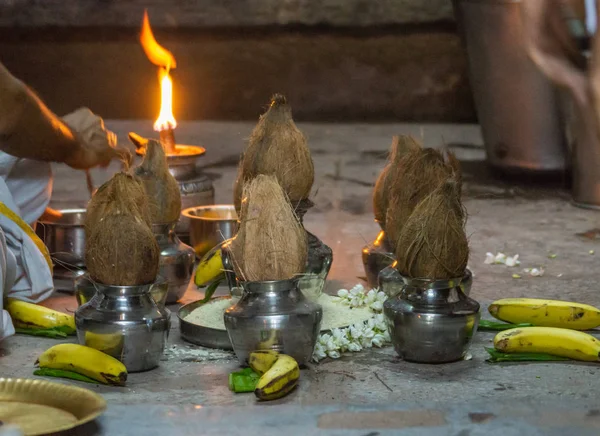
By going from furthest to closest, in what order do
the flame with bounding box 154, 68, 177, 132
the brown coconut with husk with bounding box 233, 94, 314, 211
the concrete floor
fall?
the flame with bounding box 154, 68, 177, 132 → the brown coconut with husk with bounding box 233, 94, 314, 211 → the concrete floor

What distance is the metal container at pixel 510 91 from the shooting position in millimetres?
6027

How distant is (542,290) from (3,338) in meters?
2.03

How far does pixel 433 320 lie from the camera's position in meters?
3.06

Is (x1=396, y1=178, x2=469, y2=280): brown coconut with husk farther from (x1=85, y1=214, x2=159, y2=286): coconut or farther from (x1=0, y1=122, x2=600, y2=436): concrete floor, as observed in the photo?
(x1=85, y1=214, x2=159, y2=286): coconut

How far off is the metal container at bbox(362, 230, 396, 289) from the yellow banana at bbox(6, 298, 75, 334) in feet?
3.65

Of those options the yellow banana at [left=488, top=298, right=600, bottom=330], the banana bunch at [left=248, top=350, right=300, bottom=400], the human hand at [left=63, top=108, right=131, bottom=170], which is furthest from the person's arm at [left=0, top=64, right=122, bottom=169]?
the yellow banana at [left=488, top=298, right=600, bottom=330]

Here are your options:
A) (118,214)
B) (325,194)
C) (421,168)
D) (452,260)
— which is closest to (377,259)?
(421,168)

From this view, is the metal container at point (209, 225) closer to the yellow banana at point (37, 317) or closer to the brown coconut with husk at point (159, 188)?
the brown coconut with husk at point (159, 188)

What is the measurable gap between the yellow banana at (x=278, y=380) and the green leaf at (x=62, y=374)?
1.66ft

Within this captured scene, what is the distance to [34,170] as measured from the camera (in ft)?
13.7

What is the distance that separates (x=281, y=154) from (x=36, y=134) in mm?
1015

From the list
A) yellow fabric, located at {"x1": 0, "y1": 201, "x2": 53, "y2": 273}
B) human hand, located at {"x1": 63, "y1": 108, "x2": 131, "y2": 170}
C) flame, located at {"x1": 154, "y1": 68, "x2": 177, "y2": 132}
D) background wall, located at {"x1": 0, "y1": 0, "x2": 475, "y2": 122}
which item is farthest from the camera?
background wall, located at {"x1": 0, "y1": 0, "x2": 475, "y2": 122}

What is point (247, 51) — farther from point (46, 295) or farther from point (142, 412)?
point (142, 412)

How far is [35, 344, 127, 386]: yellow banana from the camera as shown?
2930 mm
